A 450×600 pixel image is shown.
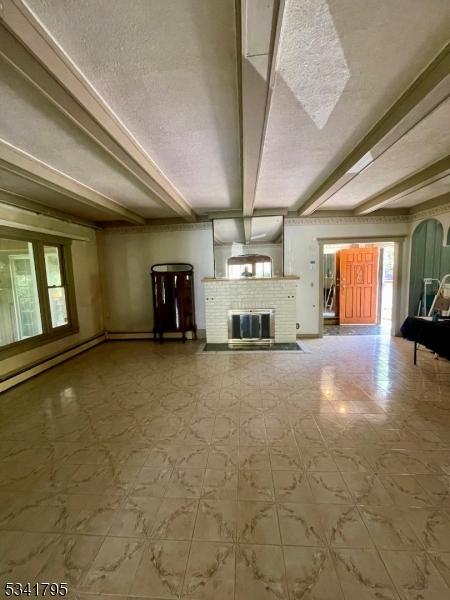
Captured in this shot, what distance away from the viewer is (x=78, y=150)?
86.7 inches

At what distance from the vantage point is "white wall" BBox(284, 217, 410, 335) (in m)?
4.86

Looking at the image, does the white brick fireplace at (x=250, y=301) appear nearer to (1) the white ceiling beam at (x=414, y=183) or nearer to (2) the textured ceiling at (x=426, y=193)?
(1) the white ceiling beam at (x=414, y=183)

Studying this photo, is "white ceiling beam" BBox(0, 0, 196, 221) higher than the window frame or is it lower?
higher

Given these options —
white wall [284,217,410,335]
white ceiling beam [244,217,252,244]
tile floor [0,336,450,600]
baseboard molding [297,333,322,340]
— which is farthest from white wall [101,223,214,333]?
tile floor [0,336,450,600]

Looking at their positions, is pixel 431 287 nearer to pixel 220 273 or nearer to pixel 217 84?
pixel 220 273

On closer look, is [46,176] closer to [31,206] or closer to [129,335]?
[31,206]

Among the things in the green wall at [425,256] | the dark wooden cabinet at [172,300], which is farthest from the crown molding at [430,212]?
the dark wooden cabinet at [172,300]

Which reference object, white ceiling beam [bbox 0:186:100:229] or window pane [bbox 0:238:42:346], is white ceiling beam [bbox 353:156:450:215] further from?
window pane [bbox 0:238:42:346]

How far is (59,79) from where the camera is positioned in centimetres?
129

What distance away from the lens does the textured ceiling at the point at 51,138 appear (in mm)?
1494

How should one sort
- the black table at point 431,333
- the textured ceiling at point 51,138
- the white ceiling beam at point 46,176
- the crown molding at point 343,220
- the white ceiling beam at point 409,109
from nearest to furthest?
1. the white ceiling beam at point 409,109
2. the textured ceiling at point 51,138
3. the white ceiling beam at point 46,176
4. the black table at point 431,333
5. the crown molding at point 343,220

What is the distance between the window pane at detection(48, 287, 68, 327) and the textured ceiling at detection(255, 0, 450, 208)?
391 centimetres

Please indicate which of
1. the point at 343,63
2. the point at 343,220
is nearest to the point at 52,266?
the point at 343,63

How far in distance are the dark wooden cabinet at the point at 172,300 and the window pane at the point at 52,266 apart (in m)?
1.56
